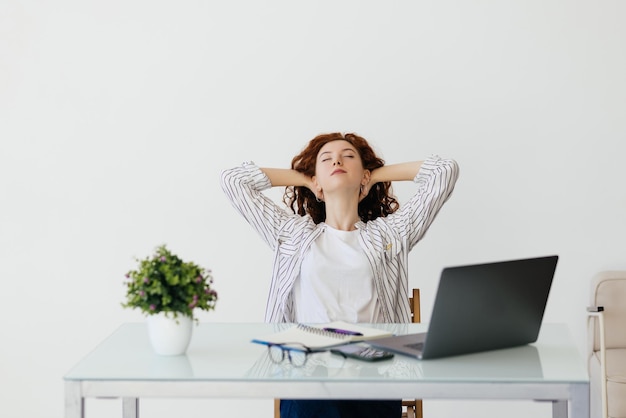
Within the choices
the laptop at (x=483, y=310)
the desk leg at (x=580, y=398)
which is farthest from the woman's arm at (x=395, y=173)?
the desk leg at (x=580, y=398)

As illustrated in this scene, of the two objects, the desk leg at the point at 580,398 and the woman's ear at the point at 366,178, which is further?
the woman's ear at the point at 366,178

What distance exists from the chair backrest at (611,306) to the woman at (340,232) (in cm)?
107

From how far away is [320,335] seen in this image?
2277 millimetres

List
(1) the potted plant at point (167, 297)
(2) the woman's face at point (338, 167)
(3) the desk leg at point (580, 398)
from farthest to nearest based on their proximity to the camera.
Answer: (2) the woman's face at point (338, 167)
(1) the potted plant at point (167, 297)
(3) the desk leg at point (580, 398)

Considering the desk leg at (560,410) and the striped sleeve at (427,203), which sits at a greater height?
the striped sleeve at (427,203)

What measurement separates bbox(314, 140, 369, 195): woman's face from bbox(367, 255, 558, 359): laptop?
0.89m

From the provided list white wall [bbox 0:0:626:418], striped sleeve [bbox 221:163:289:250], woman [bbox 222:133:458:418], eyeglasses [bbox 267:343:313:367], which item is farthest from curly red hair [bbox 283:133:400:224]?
eyeglasses [bbox 267:343:313:367]

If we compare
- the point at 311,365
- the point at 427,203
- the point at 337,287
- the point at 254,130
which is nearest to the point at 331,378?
the point at 311,365

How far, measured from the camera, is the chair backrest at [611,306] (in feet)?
12.8

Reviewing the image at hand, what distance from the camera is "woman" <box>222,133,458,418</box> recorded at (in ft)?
9.84

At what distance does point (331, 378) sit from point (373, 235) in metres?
1.18

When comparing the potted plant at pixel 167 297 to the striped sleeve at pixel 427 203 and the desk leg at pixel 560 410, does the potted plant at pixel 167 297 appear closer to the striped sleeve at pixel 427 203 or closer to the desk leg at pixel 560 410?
the desk leg at pixel 560 410

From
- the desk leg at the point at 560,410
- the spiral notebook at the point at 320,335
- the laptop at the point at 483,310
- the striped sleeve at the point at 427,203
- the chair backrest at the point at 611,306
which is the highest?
the striped sleeve at the point at 427,203

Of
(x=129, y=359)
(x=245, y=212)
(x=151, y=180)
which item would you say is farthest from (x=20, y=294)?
(x=129, y=359)
